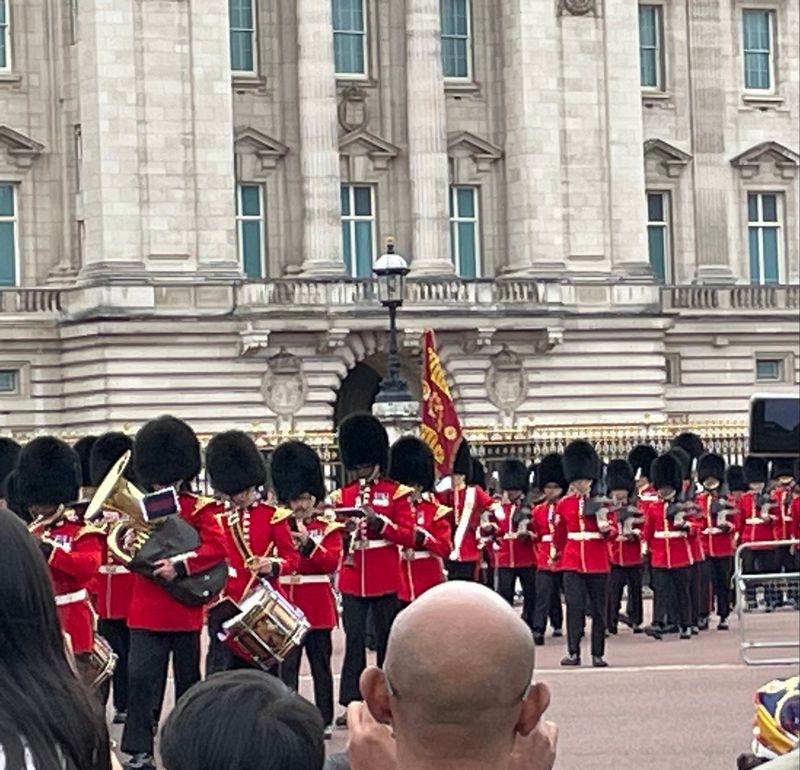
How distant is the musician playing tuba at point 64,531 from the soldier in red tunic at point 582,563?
18.9 feet

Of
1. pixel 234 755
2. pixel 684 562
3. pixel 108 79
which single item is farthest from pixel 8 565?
pixel 108 79

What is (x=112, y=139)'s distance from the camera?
131ft

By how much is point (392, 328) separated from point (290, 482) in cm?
1576

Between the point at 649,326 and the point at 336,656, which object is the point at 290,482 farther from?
the point at 649,326

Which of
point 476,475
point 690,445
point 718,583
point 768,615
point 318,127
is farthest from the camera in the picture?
point 318,127

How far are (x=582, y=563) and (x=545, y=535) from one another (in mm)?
2287

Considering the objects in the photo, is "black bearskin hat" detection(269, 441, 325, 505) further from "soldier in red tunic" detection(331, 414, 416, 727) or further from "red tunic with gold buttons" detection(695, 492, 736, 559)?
"red tunic with gold buttons" detection(695, 492, 736, 559)

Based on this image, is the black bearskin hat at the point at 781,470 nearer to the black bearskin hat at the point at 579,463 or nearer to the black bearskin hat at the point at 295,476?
the black bearskin hat at the point at 579,463

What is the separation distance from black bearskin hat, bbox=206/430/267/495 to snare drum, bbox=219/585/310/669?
1564 millimetres

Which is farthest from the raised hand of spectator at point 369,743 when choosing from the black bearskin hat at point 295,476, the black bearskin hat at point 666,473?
the black bearskin hat at point 666,473

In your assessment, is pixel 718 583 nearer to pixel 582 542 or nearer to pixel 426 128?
pixel 582 542

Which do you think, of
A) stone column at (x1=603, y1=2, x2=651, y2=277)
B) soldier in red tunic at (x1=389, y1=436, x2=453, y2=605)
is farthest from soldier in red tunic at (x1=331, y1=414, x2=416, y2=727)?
stone column at (x1=603, y1=2, x2=651, y2=277)

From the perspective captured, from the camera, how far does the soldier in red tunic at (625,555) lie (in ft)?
73.7

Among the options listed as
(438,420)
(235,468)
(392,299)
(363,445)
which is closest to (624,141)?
(392,299)
